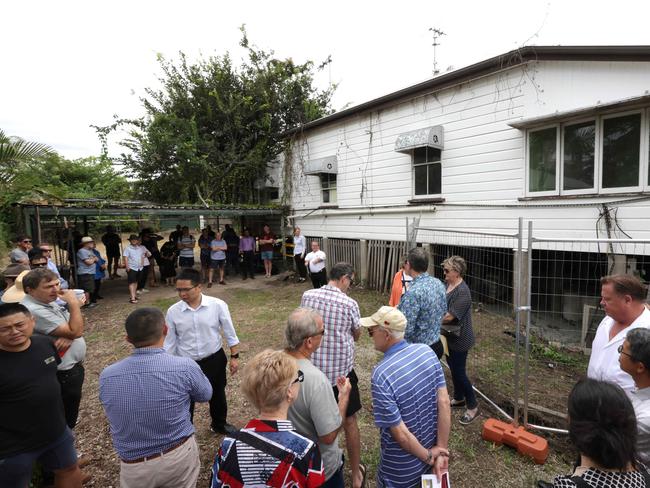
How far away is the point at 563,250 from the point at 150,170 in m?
13.6

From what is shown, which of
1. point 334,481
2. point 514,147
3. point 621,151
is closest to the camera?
point 334,481

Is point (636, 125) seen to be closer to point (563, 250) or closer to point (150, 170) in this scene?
point (563, 250)

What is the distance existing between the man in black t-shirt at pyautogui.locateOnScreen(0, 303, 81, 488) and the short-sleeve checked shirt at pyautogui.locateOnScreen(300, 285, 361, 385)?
5.98ft

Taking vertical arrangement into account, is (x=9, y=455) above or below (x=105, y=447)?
above

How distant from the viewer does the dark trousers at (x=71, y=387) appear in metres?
2.88

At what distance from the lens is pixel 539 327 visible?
6152 millimetres

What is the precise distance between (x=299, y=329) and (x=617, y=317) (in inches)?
89.8

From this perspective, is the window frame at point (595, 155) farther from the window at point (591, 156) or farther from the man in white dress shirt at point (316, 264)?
the man in white dress shirt at point (316, 264)

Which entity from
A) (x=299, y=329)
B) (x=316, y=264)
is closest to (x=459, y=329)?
(x=299, y=329)

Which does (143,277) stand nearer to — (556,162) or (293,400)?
(293,400)

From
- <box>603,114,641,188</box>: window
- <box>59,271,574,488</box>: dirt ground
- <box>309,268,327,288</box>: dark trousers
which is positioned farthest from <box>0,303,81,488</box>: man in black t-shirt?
<box>603,114,641,188</box>: window

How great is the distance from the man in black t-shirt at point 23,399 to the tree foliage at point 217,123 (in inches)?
434

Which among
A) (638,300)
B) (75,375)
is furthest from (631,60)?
(75,375)

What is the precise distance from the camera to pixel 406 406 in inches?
78.0
